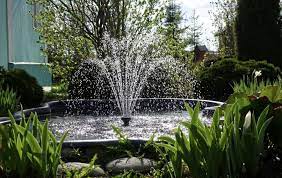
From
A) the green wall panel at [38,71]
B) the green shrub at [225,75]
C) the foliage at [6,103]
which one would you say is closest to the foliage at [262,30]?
the green shrub at [225,75]

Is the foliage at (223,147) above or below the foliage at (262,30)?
below

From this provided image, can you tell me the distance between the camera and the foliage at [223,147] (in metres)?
3.01

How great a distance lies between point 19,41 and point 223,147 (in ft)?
64.0

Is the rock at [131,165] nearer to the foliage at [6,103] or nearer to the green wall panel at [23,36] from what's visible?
the foliage at [6,103]

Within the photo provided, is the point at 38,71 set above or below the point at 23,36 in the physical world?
below

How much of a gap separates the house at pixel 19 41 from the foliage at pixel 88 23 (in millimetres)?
1570

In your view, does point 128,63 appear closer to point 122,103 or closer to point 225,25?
point 122,103

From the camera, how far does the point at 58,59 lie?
16172mm

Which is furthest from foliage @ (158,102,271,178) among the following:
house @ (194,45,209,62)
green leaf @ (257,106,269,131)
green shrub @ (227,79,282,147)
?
house @ (194,45,209,62)

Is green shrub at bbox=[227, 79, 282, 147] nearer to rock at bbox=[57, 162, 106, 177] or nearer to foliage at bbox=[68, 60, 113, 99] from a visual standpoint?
rock at bbox=[57, 162, 106, 177]

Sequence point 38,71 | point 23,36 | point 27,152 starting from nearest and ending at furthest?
point 27,152 → point 23,36 → point 38,71

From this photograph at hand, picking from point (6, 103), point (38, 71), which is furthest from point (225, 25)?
point (6, 103)

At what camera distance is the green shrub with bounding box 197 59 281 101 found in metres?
11.3

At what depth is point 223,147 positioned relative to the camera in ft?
10.0
